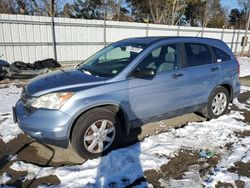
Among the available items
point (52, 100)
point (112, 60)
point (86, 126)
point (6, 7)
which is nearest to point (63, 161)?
point (86, 126)

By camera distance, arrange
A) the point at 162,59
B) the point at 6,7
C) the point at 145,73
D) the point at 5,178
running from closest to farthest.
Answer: the point at 5,178 < the point at 145,73 < the point at 162,59 < the point at 6,7

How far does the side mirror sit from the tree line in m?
15.4

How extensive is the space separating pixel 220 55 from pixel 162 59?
1.64 m

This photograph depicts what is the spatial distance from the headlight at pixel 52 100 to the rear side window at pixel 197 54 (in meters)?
2.33

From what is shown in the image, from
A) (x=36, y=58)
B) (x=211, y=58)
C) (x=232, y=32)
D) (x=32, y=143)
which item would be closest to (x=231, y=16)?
(x=232, y=32)

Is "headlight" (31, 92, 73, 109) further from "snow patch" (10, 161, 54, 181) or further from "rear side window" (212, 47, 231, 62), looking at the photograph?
"rear side window" (212, 47, 231, 62)

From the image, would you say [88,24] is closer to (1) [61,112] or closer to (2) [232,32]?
(1) [61,112]

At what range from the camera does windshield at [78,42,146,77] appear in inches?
159

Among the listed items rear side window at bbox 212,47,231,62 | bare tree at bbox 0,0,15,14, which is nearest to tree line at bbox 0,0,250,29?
bare tree at bbox 0,0,15,14

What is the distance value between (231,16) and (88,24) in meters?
36.1

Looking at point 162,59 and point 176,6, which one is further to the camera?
point 176,6

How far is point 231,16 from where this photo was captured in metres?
41.6

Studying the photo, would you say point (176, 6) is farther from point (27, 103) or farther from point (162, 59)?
point (27, 103)

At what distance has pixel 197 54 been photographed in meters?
4.87
